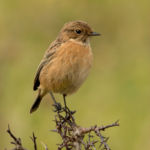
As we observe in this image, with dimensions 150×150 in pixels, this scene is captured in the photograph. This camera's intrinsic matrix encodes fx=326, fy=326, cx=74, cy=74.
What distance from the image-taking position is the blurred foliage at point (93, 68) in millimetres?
5902

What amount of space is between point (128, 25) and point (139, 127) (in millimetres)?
3300

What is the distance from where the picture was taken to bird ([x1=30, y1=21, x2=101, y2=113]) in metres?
4.86

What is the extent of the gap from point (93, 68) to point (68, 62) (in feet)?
8.98

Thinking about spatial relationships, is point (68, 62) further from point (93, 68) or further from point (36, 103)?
point (93, 68)

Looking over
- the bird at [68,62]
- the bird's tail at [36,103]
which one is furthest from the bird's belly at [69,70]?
the bird's tail at [36,103]

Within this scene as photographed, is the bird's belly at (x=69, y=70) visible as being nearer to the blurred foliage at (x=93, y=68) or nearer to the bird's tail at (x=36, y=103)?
the bird's tail at (x=36, y=103)

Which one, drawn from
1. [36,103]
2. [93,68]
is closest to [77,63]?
[36,103]

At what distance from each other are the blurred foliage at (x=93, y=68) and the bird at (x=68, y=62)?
0.89m

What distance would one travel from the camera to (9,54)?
7.13 m

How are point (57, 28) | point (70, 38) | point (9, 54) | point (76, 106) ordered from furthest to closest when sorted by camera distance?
point (57, 28), point (9, 54), point (76, 106), point (70, 38)

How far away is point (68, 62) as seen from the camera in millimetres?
4844

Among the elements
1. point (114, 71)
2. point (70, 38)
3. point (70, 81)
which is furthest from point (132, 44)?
point (70, 81)

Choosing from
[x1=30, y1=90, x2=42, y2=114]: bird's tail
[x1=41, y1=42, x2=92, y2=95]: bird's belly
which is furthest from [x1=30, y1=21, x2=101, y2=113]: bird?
[x1=30, y1=90, x2=42, y2=114]: bird's tail

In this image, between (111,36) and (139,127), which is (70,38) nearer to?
(139,127)
